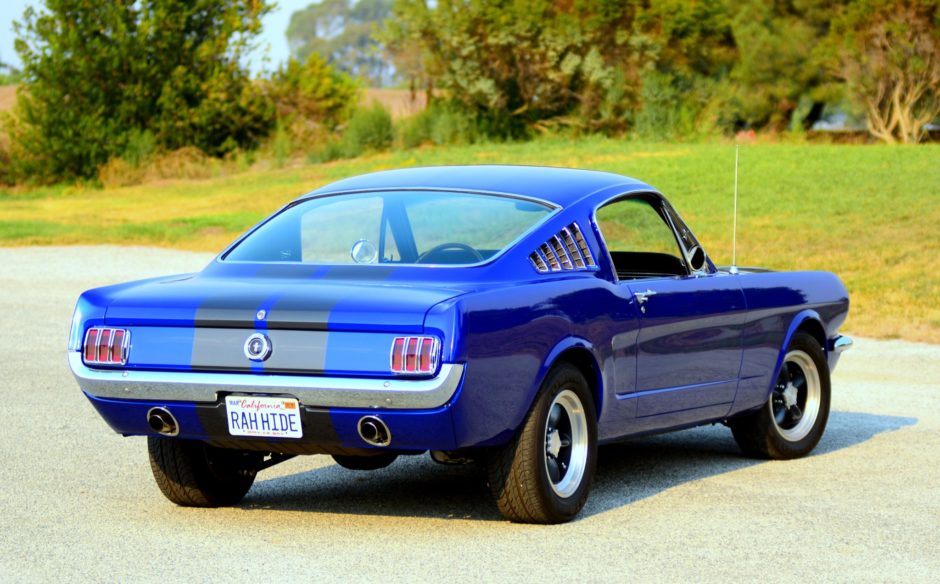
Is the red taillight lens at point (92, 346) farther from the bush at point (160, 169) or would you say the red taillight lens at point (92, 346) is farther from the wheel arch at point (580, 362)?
the bush at point (160, 169)

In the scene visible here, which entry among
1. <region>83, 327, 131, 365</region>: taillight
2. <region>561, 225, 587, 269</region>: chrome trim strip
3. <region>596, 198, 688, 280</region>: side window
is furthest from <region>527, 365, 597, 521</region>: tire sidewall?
<region>83, 327, 131, 365</region>: taillight

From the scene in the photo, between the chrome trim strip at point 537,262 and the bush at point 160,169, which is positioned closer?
the chrome trim strip at point 537,262

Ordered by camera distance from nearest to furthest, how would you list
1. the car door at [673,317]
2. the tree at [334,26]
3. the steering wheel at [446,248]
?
the steering wheel at [446,248], the car door at [673,317], the tree at [334,26]

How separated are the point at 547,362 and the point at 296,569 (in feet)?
4.22

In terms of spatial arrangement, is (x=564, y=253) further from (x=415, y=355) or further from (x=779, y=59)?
(x=779, y=59)

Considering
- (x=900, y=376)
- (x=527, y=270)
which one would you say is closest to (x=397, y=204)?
(x=527, y=270)

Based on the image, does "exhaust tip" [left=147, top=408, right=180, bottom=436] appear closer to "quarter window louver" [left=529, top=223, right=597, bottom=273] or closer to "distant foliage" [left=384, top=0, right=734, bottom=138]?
"quarter window louver" [left=529, top=223, right=597, bottom=273]

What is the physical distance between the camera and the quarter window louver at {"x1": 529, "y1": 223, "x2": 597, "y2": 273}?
253 inches

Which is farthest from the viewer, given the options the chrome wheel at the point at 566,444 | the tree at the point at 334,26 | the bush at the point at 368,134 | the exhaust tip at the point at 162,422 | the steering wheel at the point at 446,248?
the tree at the point at 334,26

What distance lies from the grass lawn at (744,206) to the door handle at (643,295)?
8.41 meters

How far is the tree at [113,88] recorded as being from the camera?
47.2m

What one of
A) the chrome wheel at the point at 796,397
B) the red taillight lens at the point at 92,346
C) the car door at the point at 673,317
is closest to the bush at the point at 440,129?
the chrome wheel at the point at 796,397

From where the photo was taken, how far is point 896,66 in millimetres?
45688

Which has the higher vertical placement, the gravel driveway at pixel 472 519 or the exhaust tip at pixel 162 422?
the exhaust tip at pixel 162 422
